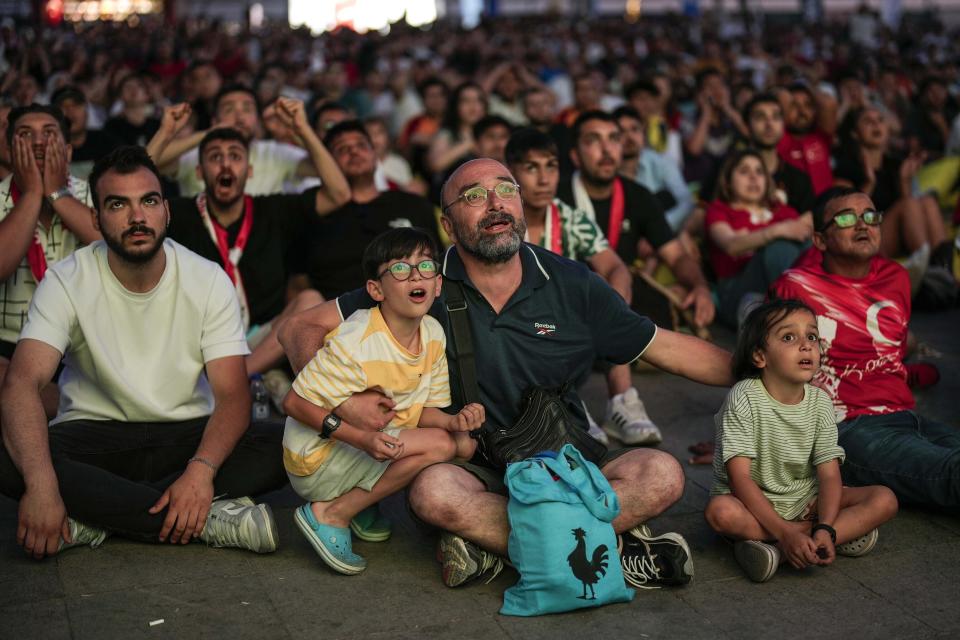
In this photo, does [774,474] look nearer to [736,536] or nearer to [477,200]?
[736,536]

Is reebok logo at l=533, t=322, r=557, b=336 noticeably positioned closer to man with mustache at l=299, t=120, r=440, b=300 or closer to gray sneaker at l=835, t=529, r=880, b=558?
gray sneaker at l=835, t=529, r=880, b=558

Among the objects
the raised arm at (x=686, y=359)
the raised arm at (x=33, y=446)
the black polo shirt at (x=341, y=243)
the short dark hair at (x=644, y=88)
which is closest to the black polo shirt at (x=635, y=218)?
the black polo shirt at (x=341, y=243)

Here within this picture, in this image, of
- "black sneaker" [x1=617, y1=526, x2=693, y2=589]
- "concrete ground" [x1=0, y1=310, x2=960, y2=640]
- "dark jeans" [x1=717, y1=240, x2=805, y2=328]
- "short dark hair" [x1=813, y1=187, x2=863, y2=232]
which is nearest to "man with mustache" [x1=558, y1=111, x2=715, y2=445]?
"dark jeans" [x1=717, y1=240, x2=805, y2=328]

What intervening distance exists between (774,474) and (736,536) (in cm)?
29

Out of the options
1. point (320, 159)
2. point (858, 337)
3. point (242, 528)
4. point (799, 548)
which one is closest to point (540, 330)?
point (799, 548)

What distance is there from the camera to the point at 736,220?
301 inches

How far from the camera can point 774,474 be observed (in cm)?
419

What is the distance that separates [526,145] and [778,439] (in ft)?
8.25

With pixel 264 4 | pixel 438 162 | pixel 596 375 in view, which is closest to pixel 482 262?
pixel 596 375

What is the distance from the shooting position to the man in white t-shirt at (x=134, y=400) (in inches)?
161

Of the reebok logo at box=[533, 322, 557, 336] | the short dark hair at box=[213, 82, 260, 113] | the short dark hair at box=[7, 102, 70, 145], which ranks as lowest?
the reebok logo at box=[533, 322, 557, 336]

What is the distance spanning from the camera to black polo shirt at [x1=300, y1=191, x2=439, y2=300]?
A: 662 cm

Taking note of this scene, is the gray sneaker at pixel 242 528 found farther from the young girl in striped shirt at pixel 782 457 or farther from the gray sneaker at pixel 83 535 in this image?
the young girl in striped shirt at pixel 782 457

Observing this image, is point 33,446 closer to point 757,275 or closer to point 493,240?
point 493,240
